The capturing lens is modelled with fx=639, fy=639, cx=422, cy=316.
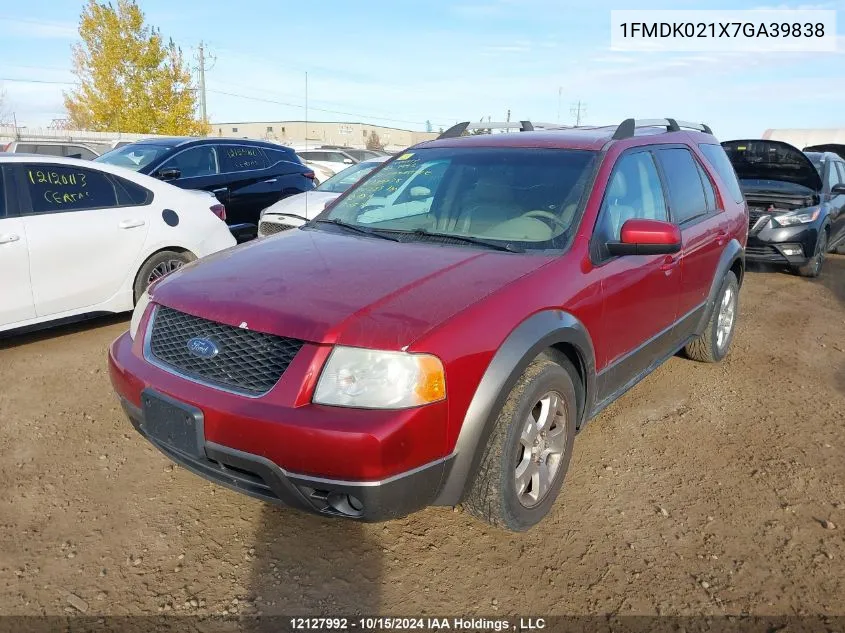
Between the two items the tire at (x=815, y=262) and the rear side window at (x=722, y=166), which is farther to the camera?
the tire at (x=815, y=262)

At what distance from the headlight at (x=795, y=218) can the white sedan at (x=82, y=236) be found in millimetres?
6781

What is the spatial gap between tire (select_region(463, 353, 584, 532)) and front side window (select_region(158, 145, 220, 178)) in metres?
6.51

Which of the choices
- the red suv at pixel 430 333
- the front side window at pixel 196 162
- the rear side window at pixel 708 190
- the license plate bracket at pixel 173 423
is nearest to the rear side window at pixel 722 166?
the rear side window at pixel 708 190

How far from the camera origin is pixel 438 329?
2236 mm

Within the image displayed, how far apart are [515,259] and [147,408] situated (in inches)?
64.1

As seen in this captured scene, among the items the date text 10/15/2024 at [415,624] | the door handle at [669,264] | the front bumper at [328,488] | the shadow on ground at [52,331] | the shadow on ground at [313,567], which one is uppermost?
the door handle at [669,264]

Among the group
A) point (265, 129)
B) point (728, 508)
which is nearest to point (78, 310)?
point (728, 508)

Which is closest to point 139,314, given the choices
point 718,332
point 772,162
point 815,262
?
point 718,332

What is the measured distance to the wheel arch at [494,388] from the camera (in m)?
2.30

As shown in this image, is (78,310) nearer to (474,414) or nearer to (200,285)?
(200,285)

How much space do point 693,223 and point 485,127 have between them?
156 centimetres

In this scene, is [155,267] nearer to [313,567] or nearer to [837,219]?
[313,567]

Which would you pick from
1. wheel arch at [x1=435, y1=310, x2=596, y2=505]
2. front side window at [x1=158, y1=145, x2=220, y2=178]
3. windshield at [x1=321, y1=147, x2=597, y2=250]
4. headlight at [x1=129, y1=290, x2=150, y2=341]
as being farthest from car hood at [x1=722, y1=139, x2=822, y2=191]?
headlight at [x1=129, y1=290, x2=150, y2=341]

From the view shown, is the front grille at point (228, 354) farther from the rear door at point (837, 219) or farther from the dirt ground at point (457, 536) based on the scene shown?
the rear door at point (837, 219)
